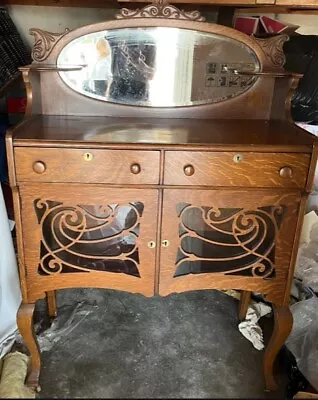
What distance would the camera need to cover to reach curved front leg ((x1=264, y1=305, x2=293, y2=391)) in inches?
46.9

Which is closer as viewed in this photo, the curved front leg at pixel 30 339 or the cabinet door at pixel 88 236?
the cabinet door at pixel 88 236

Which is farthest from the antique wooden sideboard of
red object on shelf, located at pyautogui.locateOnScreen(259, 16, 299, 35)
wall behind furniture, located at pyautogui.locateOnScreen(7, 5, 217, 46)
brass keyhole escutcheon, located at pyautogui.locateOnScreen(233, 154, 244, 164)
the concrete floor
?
wall behind furniture, located at pyautogui.locateOnScreen(7, 5, 217, 46)

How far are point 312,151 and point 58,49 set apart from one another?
0.77m

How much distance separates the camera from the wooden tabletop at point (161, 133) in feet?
3.33

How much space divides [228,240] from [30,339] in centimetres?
63

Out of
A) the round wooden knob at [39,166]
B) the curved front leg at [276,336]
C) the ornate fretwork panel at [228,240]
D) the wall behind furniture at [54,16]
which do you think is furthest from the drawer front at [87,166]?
the wall behind furniture at [54,16]

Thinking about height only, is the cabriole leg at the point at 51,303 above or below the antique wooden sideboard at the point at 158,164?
below

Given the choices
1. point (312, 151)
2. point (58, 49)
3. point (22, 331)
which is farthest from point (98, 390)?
point (58, 49)

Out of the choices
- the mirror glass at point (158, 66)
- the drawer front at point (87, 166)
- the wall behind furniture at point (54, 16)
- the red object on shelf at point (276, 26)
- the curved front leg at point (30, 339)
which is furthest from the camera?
the wall behind furniture at point (54, 16)

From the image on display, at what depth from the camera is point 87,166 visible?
3.38 ft

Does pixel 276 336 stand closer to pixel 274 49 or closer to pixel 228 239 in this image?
pixel 228 239

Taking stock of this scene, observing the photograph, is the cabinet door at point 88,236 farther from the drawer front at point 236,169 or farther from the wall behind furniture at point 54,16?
the wall behind furniture at point 54,16

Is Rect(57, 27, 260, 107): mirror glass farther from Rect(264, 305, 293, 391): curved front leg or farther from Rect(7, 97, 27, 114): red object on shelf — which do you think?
Rect(264, 305, 293, 391): curved front leg

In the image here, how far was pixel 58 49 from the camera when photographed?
1.25m
